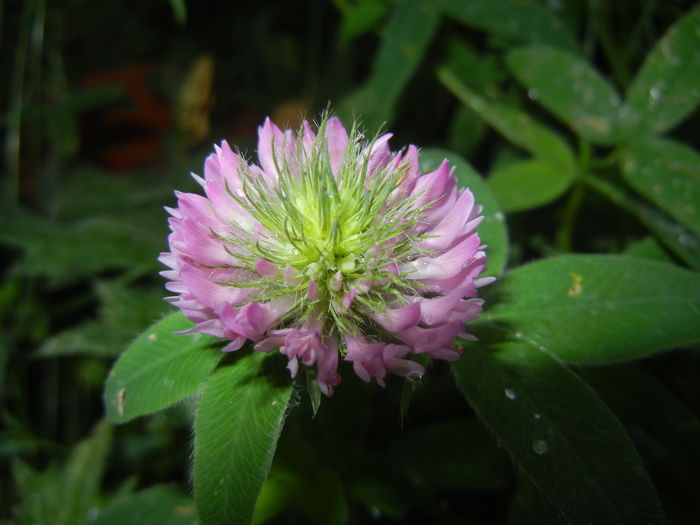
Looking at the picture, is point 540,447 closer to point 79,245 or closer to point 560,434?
point 560,434

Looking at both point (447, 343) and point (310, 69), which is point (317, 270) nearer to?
point (447, 343)

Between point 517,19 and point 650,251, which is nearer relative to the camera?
point 650,251

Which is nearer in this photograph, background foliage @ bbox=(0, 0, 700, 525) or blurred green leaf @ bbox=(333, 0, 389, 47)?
background foliage @ bbox=(0, 0, 700, 525)

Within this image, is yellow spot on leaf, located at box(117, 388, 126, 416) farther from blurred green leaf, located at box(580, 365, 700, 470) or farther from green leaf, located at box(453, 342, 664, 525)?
blurred green leaf, located at box(580, 365, 700, 470)

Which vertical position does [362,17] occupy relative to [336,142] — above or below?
above

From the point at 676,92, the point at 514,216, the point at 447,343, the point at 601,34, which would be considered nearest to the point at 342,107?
the point at 514,216

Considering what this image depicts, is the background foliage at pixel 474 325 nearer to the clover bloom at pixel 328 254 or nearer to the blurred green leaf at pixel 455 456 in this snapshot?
the blurred green leaf at pixel 455 456

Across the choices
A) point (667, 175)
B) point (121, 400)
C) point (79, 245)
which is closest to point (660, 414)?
point (667, 175)

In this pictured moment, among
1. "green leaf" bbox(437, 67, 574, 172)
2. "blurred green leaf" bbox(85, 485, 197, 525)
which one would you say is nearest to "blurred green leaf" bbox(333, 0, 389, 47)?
"green leaf" bbox(437, 67, 574, 172)
